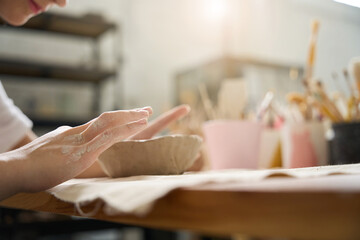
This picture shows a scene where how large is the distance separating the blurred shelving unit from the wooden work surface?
2.65 m

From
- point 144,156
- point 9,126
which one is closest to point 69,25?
point 9,126

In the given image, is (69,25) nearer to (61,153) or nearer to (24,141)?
(24,141)

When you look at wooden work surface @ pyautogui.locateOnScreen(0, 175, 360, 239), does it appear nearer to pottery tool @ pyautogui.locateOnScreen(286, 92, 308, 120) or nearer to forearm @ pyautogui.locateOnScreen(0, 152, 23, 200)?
forearm @ pyautogui.locateOnScreen(0, 152, 23, 200)

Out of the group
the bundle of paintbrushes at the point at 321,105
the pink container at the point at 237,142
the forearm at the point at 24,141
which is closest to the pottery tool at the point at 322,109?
the bundle of paintbrushes at the point at 321,105

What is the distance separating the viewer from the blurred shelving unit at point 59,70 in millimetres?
2818

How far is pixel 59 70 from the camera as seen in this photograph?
2957 millimetres

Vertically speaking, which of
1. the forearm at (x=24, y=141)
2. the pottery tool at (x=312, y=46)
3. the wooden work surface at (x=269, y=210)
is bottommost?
the forearm at (x=24, y=141)

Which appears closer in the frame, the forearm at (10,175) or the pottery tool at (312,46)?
the forearm at (10,175)

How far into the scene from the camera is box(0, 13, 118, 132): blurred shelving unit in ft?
9.25

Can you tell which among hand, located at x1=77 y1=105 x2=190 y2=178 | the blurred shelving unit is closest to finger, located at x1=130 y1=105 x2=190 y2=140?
hand, located at x1=77 y1=105 x2=190 y2=178

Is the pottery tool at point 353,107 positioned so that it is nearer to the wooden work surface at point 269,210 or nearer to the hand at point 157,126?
the hand at point 157,126

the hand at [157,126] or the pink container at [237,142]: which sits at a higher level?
the hand at [157,126]

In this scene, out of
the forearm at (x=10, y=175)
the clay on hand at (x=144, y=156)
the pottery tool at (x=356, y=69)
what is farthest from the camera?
the pottery tool at (x=356, y=69)

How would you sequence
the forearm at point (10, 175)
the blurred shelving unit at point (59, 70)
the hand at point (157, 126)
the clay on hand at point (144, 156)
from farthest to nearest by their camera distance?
the blurred shelving unit at point (59, 70), the hand at point (157, 126), the clay on hand at point (144, 156), the forearm at point (10, 175)
